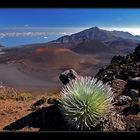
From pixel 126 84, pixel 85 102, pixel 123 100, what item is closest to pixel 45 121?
pixel 123 100

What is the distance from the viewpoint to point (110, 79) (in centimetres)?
901

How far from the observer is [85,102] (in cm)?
621

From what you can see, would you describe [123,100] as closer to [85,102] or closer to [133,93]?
[133,93]

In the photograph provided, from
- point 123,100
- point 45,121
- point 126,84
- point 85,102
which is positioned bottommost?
point 45,121

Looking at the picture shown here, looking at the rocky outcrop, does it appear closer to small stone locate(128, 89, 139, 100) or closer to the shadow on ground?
small stone locate(128, 89, 139, 100)

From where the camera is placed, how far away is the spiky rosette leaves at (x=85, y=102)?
243 inches

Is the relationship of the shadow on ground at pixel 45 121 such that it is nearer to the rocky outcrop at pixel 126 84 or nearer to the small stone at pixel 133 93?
the rocky outcrop at pixel 126 84

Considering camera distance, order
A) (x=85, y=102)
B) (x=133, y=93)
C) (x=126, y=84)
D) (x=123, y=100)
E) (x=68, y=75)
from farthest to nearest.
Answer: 1. (x=68, y=75)
2. (x=126, y=84)
3. (x=133, y=93)
4. (x=123, y=100)
5. (x=85, y=102)

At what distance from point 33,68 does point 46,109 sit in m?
4.19

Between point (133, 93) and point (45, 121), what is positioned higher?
point (133, 93)

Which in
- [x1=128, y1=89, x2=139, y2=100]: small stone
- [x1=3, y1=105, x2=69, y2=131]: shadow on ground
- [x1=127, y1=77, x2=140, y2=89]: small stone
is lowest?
[x1=3, y1=105, x2=69, y2=131]: shadow on ground

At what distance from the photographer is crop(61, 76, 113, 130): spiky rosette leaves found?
6.17 m

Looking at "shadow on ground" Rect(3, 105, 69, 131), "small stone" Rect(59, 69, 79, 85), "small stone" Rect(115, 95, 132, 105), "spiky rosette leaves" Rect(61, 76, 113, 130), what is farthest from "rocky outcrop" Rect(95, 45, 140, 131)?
"shadow on ground" Rect(3, 105, 69, 131)

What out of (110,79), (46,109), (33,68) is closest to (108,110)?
(46,109)
